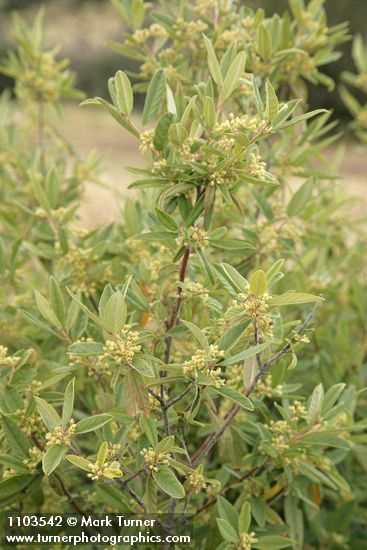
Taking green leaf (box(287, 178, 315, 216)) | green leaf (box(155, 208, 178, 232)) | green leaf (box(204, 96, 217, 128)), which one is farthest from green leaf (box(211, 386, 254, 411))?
green leaf (box(287, 178, 315, 216))

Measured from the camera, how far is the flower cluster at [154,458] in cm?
84

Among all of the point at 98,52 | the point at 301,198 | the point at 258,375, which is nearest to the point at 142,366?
the point at 258,375

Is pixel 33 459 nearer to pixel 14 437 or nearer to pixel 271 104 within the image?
pixel 14 437

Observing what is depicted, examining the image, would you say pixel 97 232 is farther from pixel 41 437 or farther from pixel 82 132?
pixel 82 132

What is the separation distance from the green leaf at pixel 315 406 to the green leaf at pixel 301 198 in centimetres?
39

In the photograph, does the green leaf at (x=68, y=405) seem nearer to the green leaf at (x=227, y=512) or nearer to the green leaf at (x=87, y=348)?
the green leaf at (x=87, y=348)

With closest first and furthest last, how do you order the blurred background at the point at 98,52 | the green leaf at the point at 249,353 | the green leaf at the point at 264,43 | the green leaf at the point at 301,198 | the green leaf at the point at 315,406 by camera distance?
1. the green leaf at the point at 249,353
2. the green leaf at the point at 315,406
3. the green leaf at the point at 264,43
4. the green leaf at the point at 301,198
5. the blurred background at the point at 98,52

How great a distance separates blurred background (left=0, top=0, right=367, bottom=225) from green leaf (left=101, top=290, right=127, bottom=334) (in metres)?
9.09

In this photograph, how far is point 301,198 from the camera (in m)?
1.27

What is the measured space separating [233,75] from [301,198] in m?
0.43

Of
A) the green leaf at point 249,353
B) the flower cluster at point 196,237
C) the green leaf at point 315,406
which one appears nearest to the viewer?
the green leaf at point 249,353

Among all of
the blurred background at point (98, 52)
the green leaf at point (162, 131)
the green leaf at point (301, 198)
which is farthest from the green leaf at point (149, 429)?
the blurred background at point (98, 52)

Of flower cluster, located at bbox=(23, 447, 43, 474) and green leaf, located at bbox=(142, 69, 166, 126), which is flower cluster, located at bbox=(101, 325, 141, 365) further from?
green leaf, located at bbox=(142, 69, 166, 126)

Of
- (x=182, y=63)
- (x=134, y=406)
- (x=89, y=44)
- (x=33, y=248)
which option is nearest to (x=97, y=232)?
(x=33, y=248)
